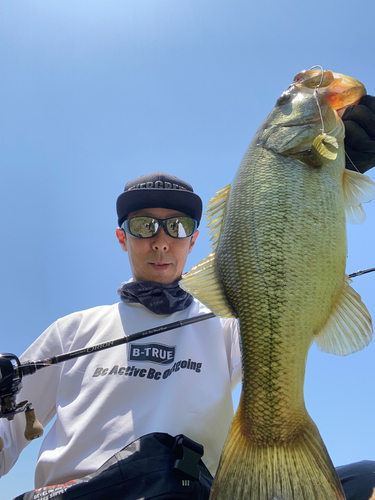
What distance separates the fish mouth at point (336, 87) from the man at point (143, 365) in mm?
89

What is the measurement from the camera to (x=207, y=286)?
1.92 metres

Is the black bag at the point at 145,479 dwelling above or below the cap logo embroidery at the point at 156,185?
below

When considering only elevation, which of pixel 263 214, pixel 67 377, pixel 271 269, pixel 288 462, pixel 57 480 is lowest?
pixel 57 480

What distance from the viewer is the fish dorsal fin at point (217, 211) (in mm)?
2100

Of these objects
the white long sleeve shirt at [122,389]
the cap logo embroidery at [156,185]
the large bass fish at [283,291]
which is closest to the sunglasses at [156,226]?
the cap logo embroidery at [156,185]

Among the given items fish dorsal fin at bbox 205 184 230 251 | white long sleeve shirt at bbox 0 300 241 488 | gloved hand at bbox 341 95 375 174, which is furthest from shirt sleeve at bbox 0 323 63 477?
gloved hand at bbox 341 95 375 174

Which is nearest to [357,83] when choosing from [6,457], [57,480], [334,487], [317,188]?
[317,188]

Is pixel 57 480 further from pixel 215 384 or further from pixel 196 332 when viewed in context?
pixel 196 332

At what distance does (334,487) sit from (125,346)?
68.4 inches

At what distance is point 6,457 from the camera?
262 centimetres

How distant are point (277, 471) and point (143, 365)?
1.33 metres

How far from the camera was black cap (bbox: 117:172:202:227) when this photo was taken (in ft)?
10.3

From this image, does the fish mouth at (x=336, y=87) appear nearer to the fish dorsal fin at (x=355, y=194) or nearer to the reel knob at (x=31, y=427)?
the fish dorsal fin at (x=355, y=194)

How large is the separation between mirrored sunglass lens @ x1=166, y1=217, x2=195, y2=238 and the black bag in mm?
1653
